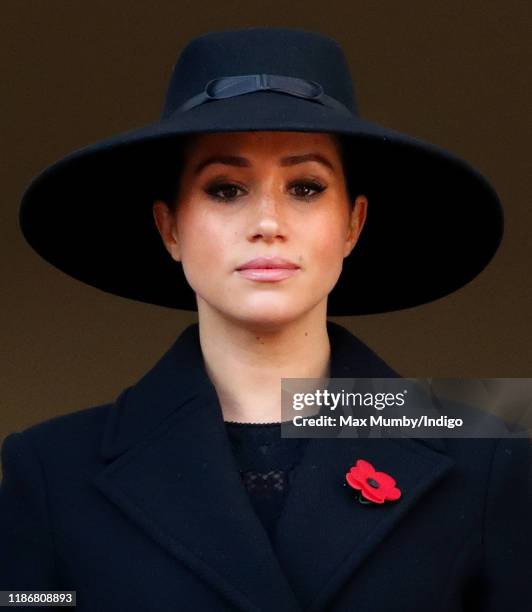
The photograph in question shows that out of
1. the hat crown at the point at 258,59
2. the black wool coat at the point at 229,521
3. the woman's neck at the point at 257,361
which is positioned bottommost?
the black wool coat at the point at 229,521

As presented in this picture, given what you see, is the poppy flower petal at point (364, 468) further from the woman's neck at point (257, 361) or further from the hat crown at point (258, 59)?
the hat crown at point (258, 59)

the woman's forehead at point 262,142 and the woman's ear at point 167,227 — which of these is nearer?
the woman's forehead at point 262,142

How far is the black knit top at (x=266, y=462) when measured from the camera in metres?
2.64

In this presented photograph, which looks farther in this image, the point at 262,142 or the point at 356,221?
the point at 356,221

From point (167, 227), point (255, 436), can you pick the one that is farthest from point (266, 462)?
point (167, 227)

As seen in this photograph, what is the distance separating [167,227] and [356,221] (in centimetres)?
29

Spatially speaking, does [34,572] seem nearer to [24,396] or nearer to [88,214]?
[88,214]

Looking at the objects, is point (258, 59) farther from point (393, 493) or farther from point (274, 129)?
point (393, 493)

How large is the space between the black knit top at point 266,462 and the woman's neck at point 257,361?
0.08 feet

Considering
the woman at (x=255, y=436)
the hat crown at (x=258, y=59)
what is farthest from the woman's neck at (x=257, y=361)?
the hat crown at (x=258, y=59)

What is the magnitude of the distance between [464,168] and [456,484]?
0.47 metres

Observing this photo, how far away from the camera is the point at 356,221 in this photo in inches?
110

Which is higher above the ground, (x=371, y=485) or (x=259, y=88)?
(x=259, y=88)

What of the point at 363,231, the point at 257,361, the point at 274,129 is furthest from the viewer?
the point at 363,231
